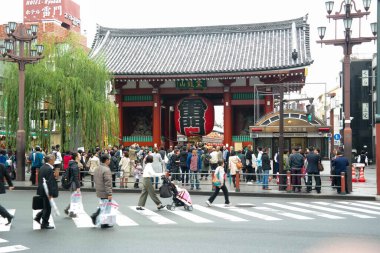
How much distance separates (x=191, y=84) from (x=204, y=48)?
516cm

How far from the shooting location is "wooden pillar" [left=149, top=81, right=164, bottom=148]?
37031 millimetres

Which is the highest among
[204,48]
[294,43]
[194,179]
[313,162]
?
[204,48]

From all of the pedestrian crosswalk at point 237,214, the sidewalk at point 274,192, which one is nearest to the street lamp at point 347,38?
the sidewalk at point 274,192

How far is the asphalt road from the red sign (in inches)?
2355

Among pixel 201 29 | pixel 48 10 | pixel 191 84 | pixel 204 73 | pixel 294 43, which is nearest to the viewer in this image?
pixel 204 73

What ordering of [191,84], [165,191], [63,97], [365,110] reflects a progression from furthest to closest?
1. [365,110]
2. [191,84]
3. [63,97]
4. [165,191]

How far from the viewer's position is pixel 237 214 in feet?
47.3

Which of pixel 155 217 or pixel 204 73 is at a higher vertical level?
pixel 204 73

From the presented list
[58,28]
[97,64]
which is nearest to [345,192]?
[97,64]

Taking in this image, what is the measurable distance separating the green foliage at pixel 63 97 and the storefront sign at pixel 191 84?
30.4 ft

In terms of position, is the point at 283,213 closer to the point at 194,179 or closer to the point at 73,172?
the point at 73,172

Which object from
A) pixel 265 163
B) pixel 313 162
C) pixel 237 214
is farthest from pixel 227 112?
pixel 237 214

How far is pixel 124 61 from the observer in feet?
130

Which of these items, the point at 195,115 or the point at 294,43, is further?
the point at 294,43
